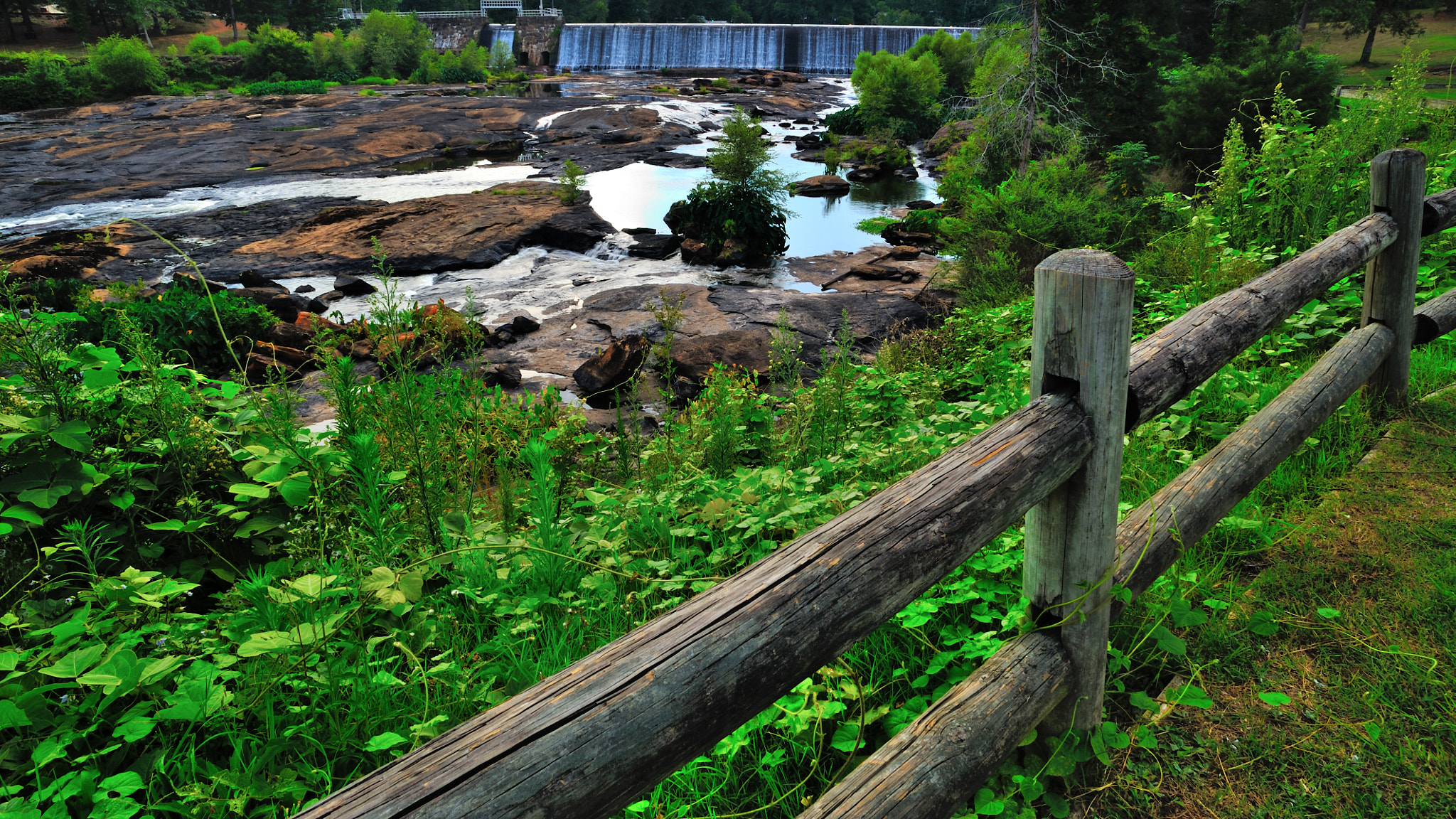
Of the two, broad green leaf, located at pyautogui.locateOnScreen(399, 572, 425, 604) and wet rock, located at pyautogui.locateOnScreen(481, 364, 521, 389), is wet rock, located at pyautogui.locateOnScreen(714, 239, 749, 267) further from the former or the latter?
broad green leaf, located at pyautogui.locateOnScreen(399, 572, 425, 604)

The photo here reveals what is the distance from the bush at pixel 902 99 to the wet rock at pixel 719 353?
55.3 feet

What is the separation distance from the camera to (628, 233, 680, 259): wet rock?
12.9 m

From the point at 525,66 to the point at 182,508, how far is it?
51.7 meters

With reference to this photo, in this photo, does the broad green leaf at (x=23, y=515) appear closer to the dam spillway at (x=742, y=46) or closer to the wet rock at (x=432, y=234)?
the wet rock at (x=432, y=234)

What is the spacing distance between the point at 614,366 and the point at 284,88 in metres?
39.6

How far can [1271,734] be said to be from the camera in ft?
7.06

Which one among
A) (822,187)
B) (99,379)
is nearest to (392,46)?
(822,187)

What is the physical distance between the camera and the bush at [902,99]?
23.6m

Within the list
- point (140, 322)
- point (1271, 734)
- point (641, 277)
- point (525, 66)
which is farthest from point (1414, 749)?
point (525, 66)

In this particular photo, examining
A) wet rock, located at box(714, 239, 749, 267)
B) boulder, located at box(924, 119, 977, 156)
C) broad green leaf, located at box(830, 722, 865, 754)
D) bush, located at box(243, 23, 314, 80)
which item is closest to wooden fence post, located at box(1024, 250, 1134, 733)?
broad green leaf, located at box(830, 722, 865, 754)

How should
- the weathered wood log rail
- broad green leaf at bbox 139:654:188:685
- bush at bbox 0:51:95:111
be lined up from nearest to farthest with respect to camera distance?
the weathered wood log rail < broad green leaf at bbox 139:654:188:685 < bush at bbox 0:51:95:111

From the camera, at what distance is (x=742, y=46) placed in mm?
43750

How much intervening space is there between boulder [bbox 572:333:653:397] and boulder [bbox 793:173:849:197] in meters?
10.4

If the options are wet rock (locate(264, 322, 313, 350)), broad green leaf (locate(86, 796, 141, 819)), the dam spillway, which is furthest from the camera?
the dam spillway
